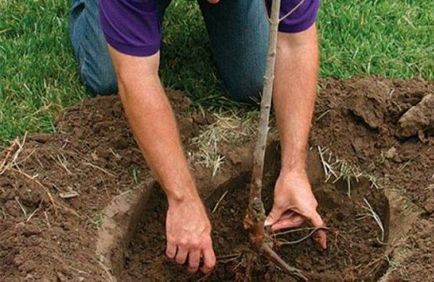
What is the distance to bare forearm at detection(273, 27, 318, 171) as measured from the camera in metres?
2.88

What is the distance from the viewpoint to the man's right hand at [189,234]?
262 centimetres

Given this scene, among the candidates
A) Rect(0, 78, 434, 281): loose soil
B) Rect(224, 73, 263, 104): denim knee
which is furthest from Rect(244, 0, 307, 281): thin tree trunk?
Rect(224, 73, 263, 104): denim knee

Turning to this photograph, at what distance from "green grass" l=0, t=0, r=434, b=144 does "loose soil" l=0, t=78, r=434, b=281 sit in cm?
14

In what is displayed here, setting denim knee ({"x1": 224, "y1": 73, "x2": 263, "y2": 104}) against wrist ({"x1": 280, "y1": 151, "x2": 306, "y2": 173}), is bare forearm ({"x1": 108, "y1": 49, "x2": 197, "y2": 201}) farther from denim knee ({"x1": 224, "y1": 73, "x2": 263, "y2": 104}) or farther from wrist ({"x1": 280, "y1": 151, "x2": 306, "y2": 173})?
denim knee ({"x1": 224, "y1": 73, "x2": 263, "y2": 104})

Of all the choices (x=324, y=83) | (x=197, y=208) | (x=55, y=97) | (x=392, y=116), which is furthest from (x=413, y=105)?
(x=55, y=97)

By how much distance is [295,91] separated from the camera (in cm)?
290

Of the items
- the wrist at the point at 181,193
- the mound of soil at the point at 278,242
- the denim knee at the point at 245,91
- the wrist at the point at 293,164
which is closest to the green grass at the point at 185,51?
the denim knee at the point at 245,91

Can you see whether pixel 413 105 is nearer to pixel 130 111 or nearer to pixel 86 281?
pixel 130 111

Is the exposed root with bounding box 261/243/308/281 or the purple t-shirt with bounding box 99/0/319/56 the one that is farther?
the exposed root with bounding box 261/243/308/281

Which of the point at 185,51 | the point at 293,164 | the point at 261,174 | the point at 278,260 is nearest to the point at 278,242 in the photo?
the point at 278,260

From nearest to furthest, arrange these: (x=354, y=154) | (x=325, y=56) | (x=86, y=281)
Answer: (x=86, y=281), (x=354, y=154), (x=325, y=56)

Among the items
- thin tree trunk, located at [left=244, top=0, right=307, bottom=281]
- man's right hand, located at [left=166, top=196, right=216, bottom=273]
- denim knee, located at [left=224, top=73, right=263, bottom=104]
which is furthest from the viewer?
denim knee, located at [left=224, top=73, right=263, bottom=104]

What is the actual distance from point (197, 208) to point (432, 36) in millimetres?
1518

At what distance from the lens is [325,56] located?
361cm
